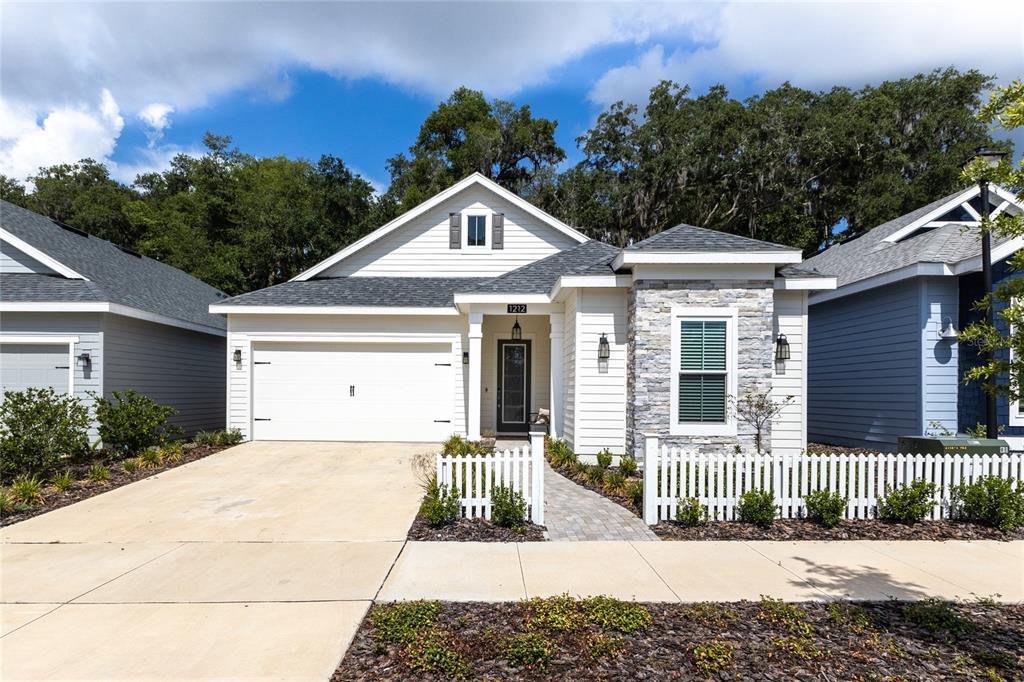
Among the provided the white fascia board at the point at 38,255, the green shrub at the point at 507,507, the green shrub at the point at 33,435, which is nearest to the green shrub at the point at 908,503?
the green shrub at the point at 507,507

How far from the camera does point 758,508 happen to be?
253 inches

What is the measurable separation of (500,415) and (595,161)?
62.7ft

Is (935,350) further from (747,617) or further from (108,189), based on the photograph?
(108,189)

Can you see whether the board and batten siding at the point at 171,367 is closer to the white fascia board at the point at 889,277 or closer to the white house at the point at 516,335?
the white house at the point at 516,335

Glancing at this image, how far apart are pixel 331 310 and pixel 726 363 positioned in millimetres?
8563

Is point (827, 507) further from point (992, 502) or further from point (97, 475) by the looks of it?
point (97, 475)

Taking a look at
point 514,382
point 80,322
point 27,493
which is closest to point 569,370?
point 514,382

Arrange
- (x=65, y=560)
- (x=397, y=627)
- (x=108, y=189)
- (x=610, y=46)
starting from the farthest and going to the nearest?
(x=108, y=189), (x=610, y=46), (x=65, y=560), (x=397, y=627)

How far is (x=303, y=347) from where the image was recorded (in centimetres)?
1317

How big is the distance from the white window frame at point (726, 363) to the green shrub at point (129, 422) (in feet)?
32.2

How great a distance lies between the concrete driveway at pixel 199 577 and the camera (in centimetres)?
363

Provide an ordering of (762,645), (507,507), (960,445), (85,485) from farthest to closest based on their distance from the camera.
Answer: (85,485), (960,445), (507,507), (762,645)

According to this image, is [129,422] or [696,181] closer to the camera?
[129,422]

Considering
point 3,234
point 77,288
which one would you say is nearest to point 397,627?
point 77,288
